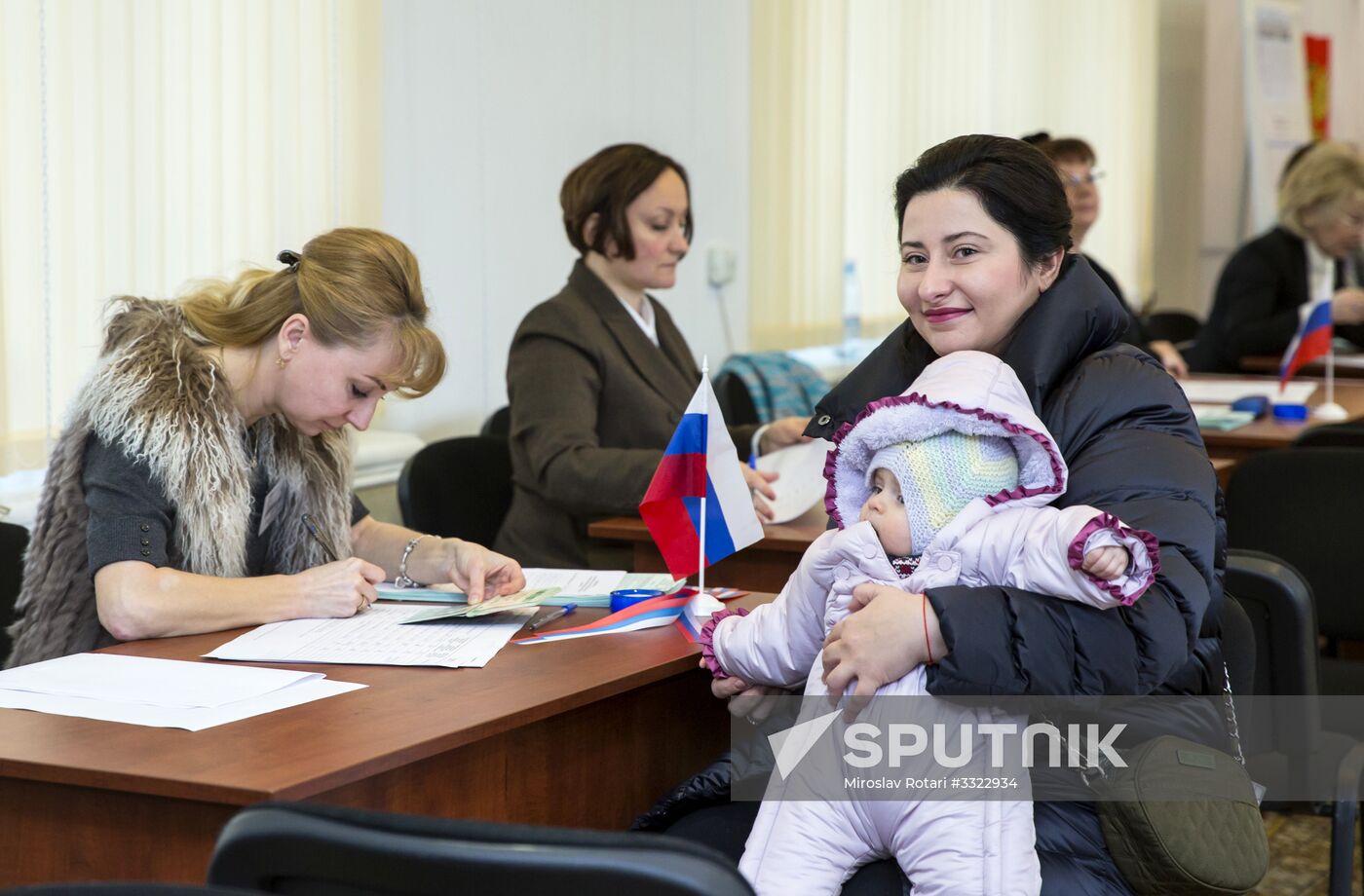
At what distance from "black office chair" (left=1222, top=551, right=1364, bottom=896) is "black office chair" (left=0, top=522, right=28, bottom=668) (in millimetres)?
1822

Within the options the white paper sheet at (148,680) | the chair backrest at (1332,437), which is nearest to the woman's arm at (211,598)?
the white paper sheet at (148,680)

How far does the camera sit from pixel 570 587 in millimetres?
2295

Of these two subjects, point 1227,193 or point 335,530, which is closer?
point 335,530

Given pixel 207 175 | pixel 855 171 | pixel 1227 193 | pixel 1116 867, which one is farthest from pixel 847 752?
pixel 1227 193

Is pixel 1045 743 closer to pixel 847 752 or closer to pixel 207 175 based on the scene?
pixel 847 752

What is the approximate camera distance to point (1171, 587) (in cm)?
164

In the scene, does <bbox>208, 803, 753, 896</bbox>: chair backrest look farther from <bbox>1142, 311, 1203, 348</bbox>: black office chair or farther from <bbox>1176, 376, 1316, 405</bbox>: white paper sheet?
<bbox>1142, 311, 1203, 348</bbox>: black office chair

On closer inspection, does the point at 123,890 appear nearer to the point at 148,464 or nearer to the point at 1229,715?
the point at 148,464

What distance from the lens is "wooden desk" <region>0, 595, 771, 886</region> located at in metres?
1.42

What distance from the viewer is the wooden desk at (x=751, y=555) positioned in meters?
2.76

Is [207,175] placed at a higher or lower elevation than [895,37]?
lower

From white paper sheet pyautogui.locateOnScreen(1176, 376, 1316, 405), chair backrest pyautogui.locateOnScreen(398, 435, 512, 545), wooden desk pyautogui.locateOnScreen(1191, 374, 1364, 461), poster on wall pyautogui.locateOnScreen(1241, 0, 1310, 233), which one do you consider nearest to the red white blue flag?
white paper sheet pyautogui.locateOnScreen(1176, 376, 1316, 405)

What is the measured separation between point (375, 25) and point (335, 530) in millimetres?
1880

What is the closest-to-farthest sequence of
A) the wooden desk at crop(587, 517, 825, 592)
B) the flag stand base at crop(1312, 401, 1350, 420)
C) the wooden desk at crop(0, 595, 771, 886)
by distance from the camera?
the wooden desk at crop(0, 595, 771, 886) < the wooden desk at crop(587, 517, 825, 592) < the flag stand base at crop(1312, 401, 1350, 420)
